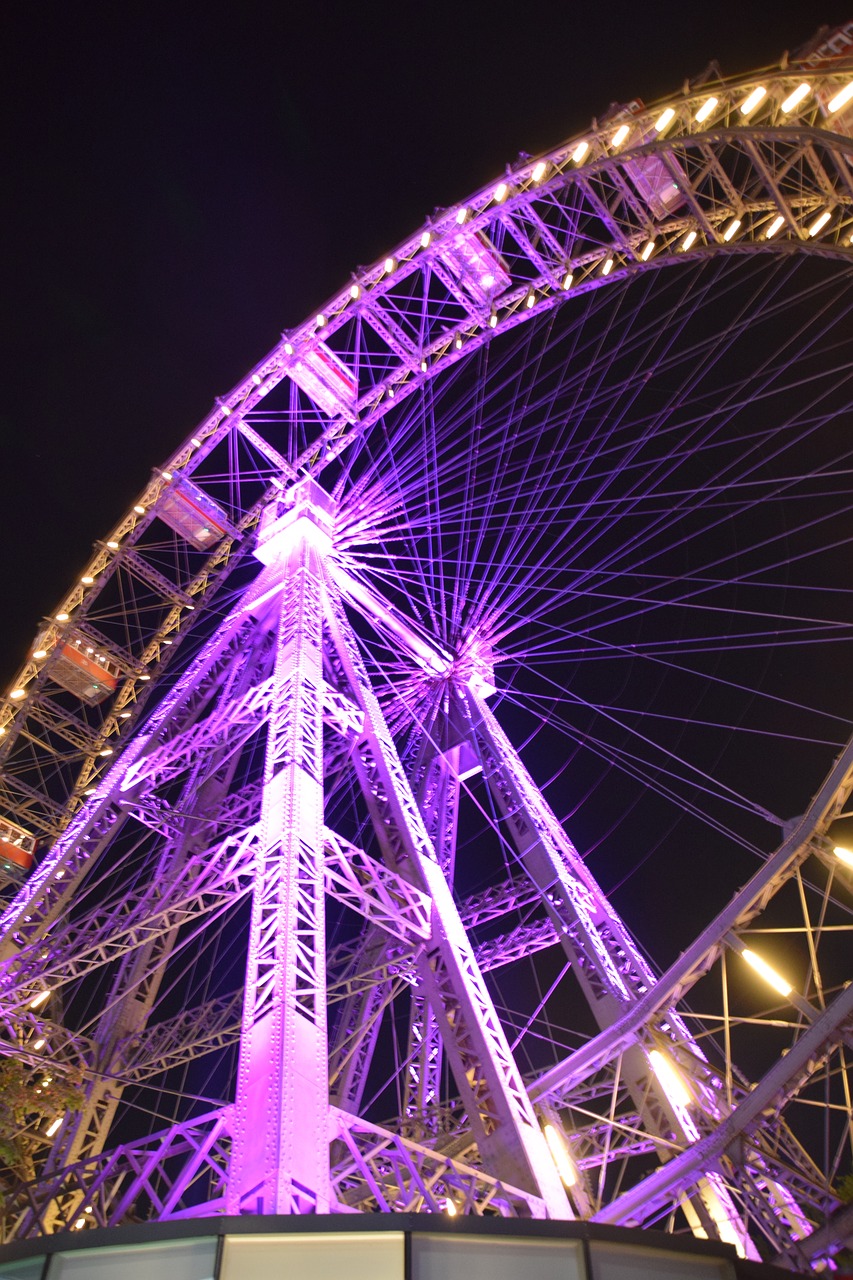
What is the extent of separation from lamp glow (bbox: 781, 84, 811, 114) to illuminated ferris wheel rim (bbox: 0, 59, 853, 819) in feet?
0.07

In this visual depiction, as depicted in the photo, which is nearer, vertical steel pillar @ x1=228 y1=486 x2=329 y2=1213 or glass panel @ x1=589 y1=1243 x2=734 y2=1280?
glass panel @ x1=589 y1=1243 x2=734 y2=1280

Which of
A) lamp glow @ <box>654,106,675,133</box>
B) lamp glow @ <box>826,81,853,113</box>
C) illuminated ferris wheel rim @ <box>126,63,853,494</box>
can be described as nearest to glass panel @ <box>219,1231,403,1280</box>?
illuminated ferris wheel rim @ <box>126,63,853,494</box>

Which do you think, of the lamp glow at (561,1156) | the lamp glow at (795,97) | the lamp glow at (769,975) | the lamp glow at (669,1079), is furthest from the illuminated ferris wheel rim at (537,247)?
the lamp glow at (561,1156)

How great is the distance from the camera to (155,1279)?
22.4ft

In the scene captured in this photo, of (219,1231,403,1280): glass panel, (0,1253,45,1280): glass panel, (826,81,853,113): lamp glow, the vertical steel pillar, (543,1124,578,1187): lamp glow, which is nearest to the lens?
(219,1231,403,1280): glass panel

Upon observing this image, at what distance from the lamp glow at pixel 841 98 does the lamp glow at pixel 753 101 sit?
1464 mm

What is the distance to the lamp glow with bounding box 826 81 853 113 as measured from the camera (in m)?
13.3

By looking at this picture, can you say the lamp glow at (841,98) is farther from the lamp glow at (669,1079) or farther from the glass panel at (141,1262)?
the glass panel at (141,1262)

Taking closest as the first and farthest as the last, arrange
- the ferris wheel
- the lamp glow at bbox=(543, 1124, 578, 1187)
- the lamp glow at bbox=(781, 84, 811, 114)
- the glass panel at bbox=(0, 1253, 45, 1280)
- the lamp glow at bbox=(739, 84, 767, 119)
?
the glass panel at bbox=(0, 1253, 45, 1280) → the ferris wheel → the lamp glow at bbox=(543, 1124, 578, 1187) → the lamp glow at bbox=(781, 84, 811, 114) → the lamp glow at bbox=(739, 84, 767, 119)

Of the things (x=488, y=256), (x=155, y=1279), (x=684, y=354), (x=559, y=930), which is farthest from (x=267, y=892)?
(x=488, y=256)

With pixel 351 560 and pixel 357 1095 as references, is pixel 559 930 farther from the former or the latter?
pixel 351 560

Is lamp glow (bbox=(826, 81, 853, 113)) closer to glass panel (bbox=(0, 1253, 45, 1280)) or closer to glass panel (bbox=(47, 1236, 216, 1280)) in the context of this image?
glass panel (bbox=(47, 1236, 216, 1280))

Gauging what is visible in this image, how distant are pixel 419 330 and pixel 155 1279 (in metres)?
20.0

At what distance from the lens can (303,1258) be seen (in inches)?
265
